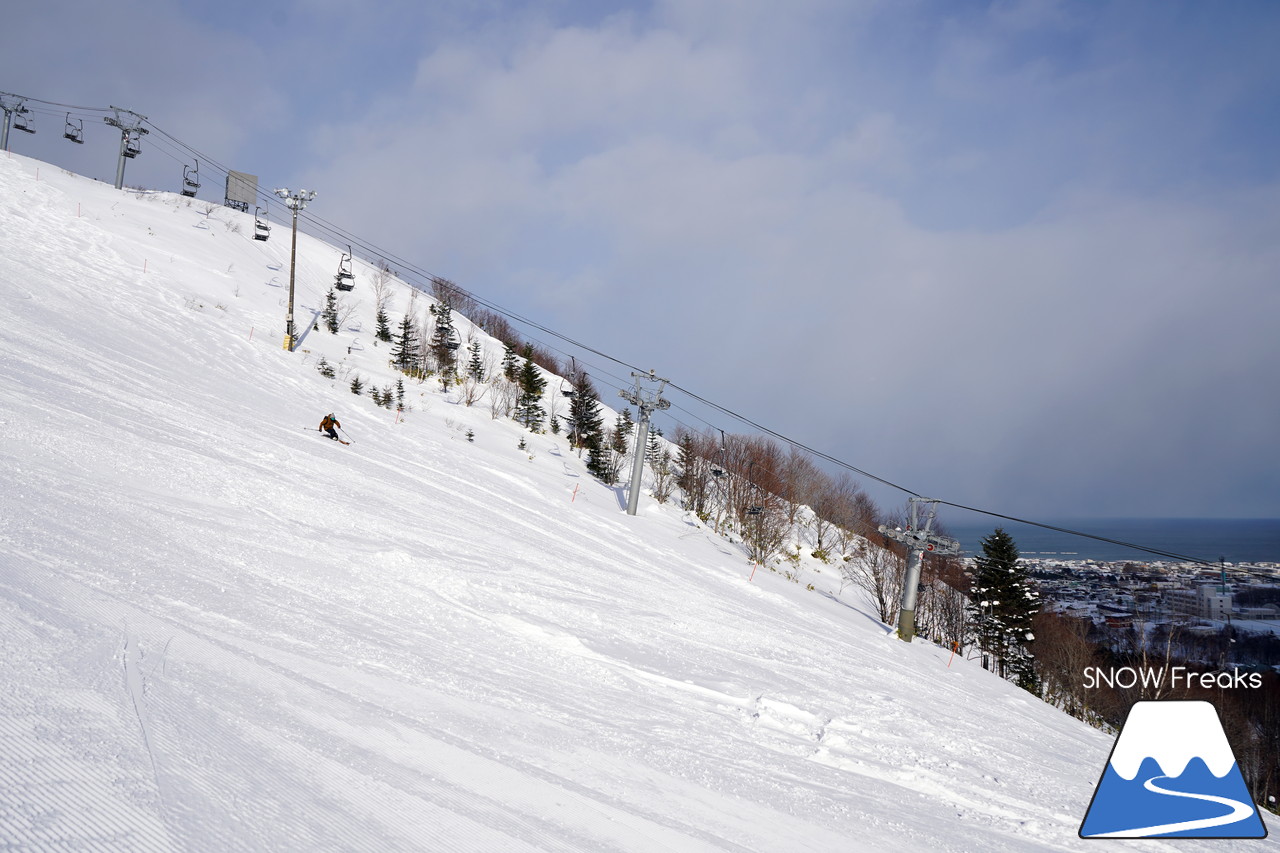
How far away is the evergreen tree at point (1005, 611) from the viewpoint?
122 ft

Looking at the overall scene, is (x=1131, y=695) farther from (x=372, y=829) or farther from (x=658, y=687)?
(x=372, y=829)

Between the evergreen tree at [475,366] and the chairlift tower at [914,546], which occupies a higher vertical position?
the evergreen tree at [475,366]

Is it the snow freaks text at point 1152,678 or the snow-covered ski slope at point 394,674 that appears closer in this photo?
the snow-covered ski slope at point 394,674

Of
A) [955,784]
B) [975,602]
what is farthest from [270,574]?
[975,602]

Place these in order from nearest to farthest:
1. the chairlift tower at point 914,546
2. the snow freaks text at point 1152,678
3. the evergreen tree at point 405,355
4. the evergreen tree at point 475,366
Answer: the chairlift tower at point 914,546
the snow freaks text at point 1152,678
the evergreen tree at point 405,355
the evergreen tree at point 475,366

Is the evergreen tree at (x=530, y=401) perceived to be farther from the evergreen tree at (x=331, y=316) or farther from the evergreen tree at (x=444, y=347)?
the evergreen tree at (x=331, y=316)

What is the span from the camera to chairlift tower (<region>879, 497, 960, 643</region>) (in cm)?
2139

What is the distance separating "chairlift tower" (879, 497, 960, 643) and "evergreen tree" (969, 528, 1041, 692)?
16.5 metres

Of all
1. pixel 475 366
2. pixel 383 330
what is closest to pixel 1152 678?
pixel 475 366

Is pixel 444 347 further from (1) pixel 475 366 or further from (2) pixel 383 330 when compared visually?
(2) pixel 383 330

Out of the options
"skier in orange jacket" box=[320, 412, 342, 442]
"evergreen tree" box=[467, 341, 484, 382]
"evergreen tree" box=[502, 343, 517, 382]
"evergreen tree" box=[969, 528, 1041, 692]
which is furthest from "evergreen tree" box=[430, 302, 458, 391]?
"evergreen tree" box=[969, 528, 1041, 692]

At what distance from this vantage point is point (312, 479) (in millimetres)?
14016
